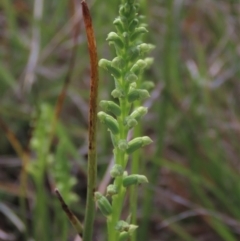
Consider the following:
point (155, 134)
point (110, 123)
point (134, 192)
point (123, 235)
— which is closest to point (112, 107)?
point (110, 123)

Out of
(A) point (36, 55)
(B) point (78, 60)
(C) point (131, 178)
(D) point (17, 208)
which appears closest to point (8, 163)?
(D) point (17, 208)

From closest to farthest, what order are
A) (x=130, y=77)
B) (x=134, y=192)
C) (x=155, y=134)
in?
(x=130, y=77) → (x=134, y=192) → (x=155, y=134)

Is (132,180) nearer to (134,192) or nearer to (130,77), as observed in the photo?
(130,77)

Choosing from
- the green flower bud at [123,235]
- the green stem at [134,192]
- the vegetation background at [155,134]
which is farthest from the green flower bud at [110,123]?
the vegetation background at [155,134]

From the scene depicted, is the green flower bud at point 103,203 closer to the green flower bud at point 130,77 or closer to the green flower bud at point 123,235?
the green flower bud at point 123,235

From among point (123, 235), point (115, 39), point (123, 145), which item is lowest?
point (123, 235)

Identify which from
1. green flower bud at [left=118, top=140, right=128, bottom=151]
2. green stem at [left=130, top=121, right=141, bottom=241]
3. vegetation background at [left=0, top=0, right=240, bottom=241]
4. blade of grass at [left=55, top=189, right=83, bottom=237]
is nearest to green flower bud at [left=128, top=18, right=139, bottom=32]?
green flower bud at [left=118, top=140, right=128, bottom=151]
